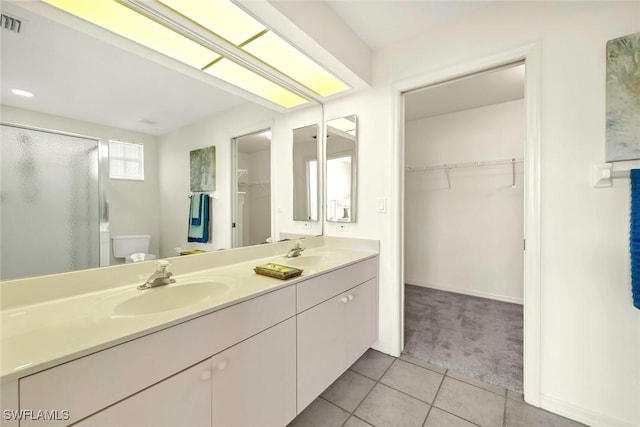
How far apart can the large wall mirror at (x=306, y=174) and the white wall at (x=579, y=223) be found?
1.33m

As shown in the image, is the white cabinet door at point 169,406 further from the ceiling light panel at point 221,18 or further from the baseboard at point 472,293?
the baseboard at point 472,293

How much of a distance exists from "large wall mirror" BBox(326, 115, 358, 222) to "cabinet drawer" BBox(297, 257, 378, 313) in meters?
0.48

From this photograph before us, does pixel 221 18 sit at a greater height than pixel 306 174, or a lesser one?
greater

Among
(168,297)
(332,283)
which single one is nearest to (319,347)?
(332,283)

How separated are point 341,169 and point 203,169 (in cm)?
115

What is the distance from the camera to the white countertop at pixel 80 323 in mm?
577

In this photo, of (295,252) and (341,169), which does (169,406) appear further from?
(341,169)

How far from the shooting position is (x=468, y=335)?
223 centimetres

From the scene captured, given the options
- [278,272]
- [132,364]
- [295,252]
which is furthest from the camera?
[295,252]

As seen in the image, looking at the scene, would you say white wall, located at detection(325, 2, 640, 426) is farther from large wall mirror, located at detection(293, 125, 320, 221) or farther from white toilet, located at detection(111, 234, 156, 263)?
white toilet, located at detection(111, 234, 156, 263)

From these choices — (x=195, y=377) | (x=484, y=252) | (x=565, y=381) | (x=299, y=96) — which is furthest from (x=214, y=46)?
(x=484, y=252)

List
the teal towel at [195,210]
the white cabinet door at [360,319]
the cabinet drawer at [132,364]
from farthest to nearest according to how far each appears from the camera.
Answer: the white cabinet door at [360,319] → the teal towel at [195,210] → the cabinet drawer at [132,364]

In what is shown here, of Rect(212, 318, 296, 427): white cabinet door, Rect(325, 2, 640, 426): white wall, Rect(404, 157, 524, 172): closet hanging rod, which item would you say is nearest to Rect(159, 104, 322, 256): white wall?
Rect(212, 318, 296, 427): white cabinet door

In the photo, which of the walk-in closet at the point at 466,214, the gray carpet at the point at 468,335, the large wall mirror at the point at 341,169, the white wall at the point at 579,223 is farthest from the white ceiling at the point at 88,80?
Answer: the gray carpet at the point at 468,335
